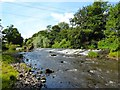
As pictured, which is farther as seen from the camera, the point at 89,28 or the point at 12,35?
the point at 12,35

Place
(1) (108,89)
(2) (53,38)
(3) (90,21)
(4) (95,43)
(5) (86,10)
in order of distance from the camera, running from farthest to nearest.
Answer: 1. (2) (53,38)
2. (5) (86,10)
3. (3) (90,21)
4. (4) (95,43)
5. (1) (108,89)

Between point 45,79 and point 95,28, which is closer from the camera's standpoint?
point 45,79

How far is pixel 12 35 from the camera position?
300 ft

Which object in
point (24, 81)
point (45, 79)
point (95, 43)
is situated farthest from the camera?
point (95, 43)

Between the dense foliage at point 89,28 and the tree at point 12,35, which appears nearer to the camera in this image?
the dense foliage at point 89,28

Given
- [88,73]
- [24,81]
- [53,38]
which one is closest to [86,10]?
[53,38]

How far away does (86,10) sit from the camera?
252ft

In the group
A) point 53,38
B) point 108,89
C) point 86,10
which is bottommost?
point 108,89

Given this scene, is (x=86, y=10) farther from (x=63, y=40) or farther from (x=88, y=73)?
(x=88, y=73)

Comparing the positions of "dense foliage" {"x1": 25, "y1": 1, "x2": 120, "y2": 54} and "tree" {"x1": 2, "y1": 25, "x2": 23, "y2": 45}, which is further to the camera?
"tree" {"x1": 2, "y1": 25, "x2": 23, "y2": 45}

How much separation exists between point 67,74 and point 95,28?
4588cm

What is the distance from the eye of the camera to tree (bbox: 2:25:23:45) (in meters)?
89.4

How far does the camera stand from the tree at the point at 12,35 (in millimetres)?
89438

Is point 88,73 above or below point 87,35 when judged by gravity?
below
